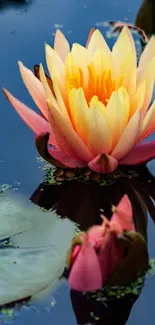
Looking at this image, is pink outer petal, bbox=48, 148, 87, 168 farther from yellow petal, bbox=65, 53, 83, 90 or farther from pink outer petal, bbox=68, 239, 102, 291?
pink outer petal, bbox=68, 239, 102, 291

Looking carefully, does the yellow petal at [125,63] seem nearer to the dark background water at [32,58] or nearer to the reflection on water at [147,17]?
the dark background water at [32,58]

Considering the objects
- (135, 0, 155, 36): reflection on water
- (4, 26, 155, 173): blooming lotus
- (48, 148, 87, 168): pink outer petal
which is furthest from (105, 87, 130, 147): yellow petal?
(135, 0, 155, 36): reflection on water

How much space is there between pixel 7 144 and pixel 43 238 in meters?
0.39

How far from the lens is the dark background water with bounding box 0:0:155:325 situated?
116 centimetres

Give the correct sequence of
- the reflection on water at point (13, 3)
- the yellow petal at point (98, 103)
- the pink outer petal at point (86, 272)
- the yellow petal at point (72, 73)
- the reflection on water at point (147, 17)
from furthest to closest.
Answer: the reflection on water at point (13, 3), the reflection on water at point (147, 17), the yellow petal at point (72, 73), the yellow petal at point (98, 103), the pink outer petal at point (86, 272)

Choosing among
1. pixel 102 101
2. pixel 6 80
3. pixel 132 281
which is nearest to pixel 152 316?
pixel 132 281

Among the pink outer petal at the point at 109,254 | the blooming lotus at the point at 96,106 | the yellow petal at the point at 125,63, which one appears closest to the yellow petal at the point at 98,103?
the blooming lotus at the point at 96,106

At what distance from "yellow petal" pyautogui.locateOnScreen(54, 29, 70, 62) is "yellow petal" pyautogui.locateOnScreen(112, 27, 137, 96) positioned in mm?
140

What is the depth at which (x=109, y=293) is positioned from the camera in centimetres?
117

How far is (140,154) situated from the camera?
1459 mm

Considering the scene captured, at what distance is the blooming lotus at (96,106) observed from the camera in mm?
1354

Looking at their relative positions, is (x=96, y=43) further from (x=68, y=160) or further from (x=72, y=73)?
(x=68, y=160)

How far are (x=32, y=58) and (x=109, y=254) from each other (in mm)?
996

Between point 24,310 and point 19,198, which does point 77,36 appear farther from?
point 24,310
